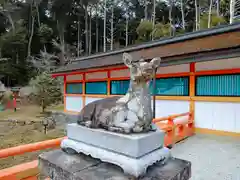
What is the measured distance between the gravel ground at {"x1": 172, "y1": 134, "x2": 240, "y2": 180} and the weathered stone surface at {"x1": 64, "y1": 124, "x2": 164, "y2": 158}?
6.76 feet

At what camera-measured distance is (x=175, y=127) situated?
177 inches

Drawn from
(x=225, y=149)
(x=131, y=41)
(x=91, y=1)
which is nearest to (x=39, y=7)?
(x=91, y=1)

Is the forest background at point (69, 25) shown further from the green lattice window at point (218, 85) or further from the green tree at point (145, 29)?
the green lattice window at point (218, 85)

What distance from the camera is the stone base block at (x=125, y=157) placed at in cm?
108

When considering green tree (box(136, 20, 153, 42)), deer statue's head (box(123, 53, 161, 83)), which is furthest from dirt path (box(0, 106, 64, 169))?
green tree (box(136, 20, 153, 42))

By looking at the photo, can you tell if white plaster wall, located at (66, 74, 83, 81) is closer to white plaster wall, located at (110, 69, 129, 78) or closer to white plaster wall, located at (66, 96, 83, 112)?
white plaster wall, located at (66, 96, 83, 112)

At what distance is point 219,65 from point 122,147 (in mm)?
4780

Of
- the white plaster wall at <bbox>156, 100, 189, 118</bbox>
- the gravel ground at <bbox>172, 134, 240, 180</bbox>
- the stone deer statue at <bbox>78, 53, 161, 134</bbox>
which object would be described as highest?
the stone deer statue at <bbox>78, 53, 161, 134</bbox>

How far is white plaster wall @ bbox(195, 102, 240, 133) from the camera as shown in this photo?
4793mm

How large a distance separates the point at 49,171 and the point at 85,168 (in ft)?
1.06

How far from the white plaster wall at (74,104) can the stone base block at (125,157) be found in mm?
7934

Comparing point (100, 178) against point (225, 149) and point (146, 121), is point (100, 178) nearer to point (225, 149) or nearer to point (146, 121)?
point (146, 121)

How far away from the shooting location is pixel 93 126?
1372 millimetres

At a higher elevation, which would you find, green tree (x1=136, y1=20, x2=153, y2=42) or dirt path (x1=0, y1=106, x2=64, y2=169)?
green tree (x1=136, y1=20, x2=153, y2=42)
